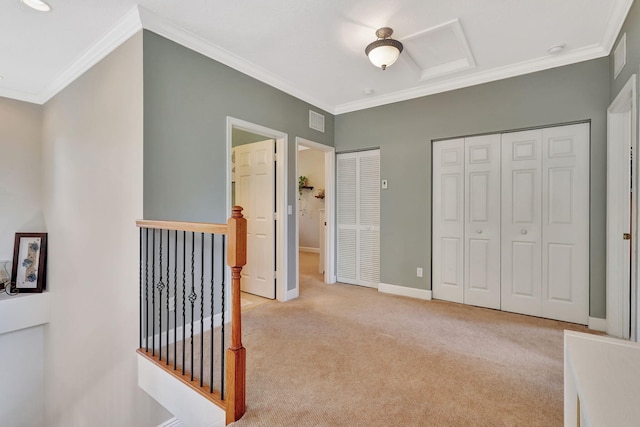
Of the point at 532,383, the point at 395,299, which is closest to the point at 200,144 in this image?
the point at 395,299

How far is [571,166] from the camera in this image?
2.89 metres

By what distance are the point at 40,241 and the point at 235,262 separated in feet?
12.4

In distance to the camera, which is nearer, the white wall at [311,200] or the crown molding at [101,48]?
the crown molding at [101,48]

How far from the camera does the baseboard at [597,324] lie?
2.69 metres

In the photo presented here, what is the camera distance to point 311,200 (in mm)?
7734

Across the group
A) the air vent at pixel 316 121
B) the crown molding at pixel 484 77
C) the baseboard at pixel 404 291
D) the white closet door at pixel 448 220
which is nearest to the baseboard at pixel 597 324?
the white closet door at pixel 448 220

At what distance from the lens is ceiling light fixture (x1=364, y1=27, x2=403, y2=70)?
2.43m

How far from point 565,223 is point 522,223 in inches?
13.8

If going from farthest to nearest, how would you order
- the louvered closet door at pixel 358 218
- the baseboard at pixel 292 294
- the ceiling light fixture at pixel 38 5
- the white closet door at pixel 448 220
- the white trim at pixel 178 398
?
the louvered closet door at pixel 358 218 < the baseboard at pixel 292 294 < the white closet door at pixel 448 220 < the ceiling light fixture at pixel 38 5 < the white trim at pixel 178 398

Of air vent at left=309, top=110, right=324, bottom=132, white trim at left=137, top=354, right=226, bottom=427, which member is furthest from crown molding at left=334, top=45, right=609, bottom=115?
white trim at left=137, top=354, right=226, bottom=427

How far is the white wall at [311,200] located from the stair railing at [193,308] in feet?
16.3

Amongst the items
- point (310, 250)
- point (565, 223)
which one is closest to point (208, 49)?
point (565, 223)

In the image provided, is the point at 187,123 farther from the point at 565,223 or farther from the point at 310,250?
the point at 310,250

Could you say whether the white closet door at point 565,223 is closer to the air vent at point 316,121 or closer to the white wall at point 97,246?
the air vent at point 316,121
